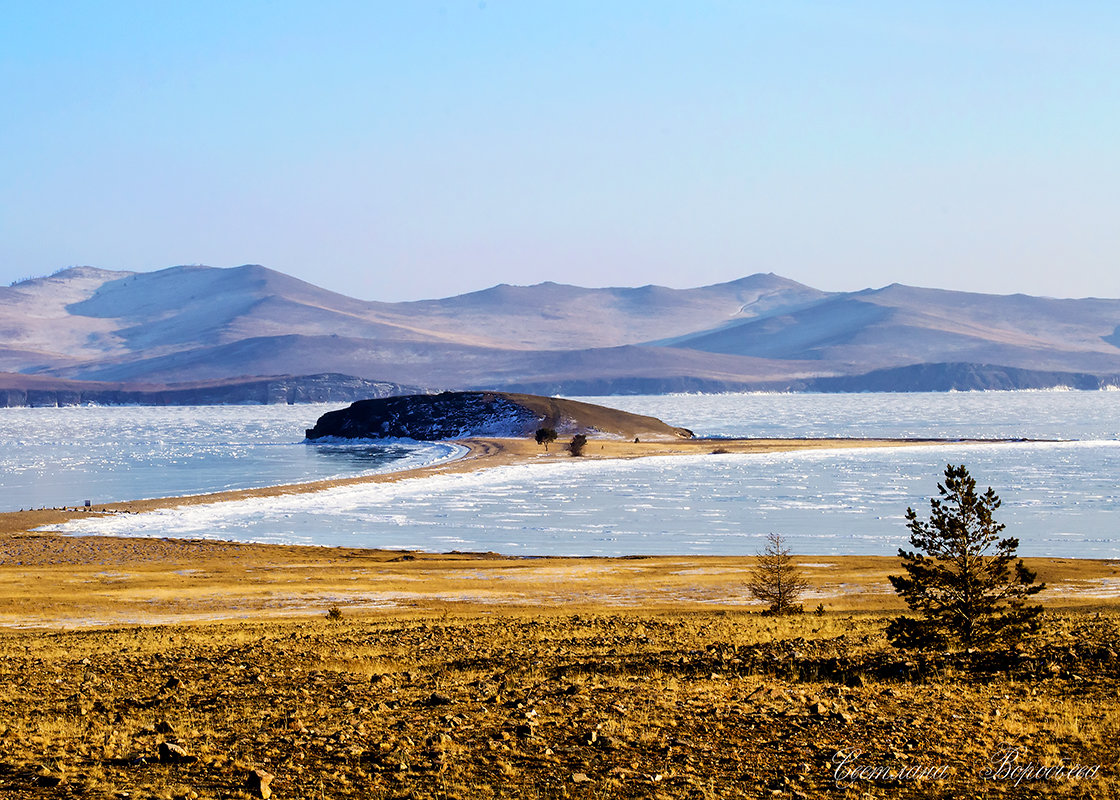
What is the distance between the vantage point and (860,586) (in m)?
40.0

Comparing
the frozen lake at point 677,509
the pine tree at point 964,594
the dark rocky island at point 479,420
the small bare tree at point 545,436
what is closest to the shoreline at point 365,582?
the frozen lake at point 677,509

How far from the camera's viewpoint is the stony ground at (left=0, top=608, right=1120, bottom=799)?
11531 millimetres

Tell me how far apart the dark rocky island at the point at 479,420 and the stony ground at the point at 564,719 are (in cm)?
14141

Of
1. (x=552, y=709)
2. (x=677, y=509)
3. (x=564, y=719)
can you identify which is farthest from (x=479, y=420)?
(x=564, y=719)

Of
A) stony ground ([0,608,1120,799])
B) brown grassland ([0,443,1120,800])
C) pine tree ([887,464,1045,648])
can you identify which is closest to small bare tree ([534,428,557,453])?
brown grassland ([0,443,1120,800])

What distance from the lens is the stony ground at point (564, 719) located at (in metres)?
11.5

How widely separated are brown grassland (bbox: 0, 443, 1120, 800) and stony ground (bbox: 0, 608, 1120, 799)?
0.04 metres

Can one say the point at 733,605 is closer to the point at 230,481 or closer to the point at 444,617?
the point at 444,617

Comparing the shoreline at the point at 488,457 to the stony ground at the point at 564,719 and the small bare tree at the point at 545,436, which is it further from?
the stony ground at the point at 564,719

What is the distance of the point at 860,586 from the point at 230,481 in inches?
2687

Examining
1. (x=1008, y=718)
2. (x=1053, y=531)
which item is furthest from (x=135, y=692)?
(x=1053, y=531)

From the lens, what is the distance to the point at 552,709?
1444 cm

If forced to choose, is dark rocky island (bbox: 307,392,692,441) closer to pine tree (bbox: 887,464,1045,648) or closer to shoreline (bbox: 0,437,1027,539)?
shoreline (bbox: 0,437,1027,539)

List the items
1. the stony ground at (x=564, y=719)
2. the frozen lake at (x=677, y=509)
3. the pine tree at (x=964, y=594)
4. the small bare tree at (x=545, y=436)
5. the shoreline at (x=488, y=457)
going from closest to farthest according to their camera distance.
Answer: the stony ground at (x=564, y=719), the pine tree at (x=964, y=594), the frozen lake at (x=677, y=509), the shoreline at (x=488, y=457), the small bare tree at (x=545, y=436)
